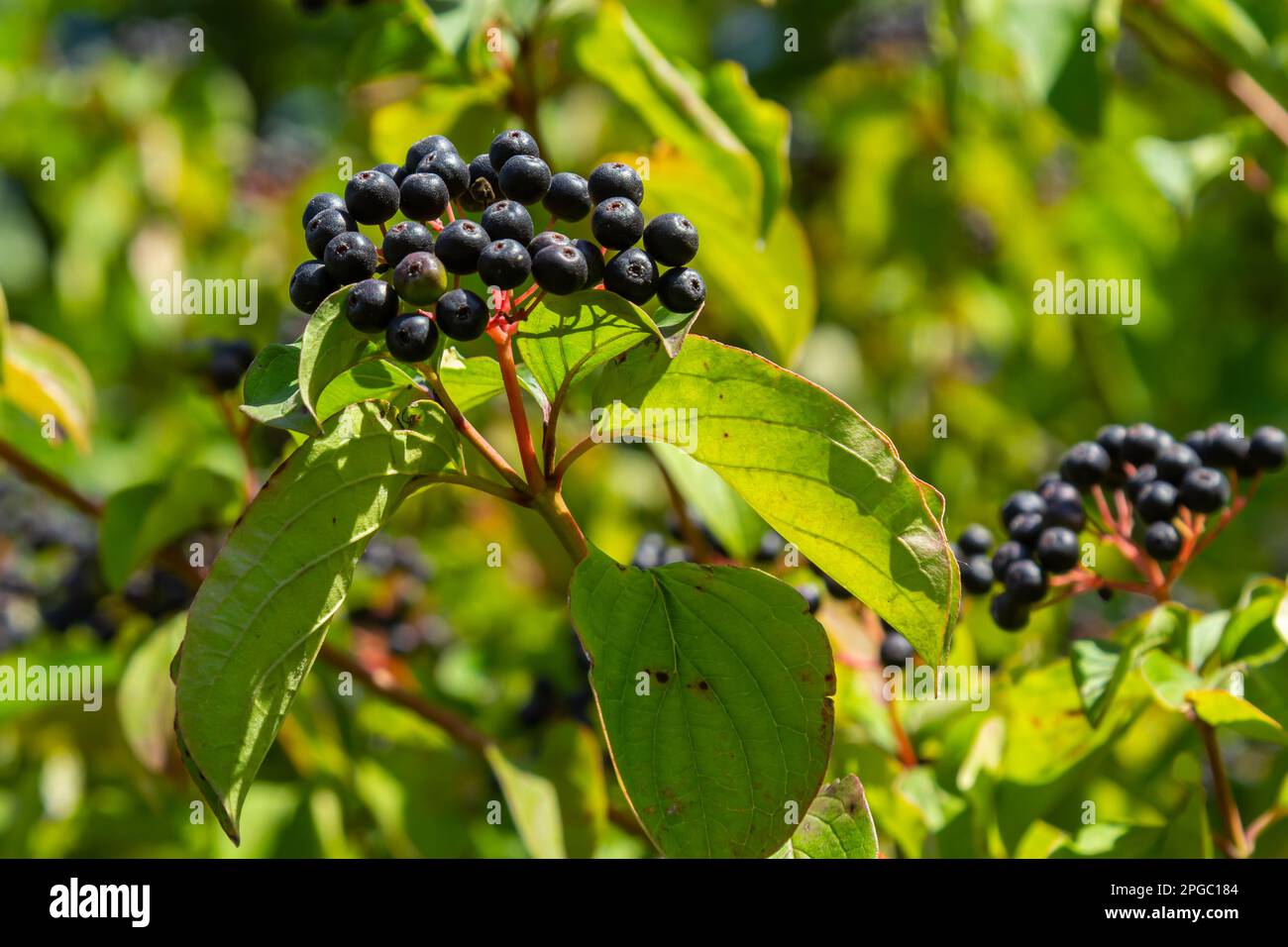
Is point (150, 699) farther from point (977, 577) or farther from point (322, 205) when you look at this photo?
point (977, 577)

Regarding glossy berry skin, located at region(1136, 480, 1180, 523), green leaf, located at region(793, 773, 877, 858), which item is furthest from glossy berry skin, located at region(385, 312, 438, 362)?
glossy berry skin, located at region(1136, 480, 1180, 523)

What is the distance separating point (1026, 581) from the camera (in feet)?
6.87

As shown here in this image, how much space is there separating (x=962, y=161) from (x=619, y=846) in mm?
2687

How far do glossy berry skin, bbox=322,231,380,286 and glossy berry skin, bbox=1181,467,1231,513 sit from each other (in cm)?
147

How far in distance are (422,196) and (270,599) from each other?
55 centimetres

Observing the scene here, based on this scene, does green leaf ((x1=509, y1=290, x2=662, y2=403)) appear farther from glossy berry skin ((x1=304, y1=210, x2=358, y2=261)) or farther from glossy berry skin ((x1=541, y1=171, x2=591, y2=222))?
glossy berry skin ((x1=304, y1=210, x2=358, y2=261))

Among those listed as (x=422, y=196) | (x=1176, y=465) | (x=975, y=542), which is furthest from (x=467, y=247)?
(x=1176, y=465)

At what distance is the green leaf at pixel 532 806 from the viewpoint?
227 centimetres

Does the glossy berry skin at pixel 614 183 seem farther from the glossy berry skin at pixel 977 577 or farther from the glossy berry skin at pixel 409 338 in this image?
the glossy berry skin at pixel 977 577

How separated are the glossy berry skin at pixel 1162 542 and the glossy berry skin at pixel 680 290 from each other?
1.07 meters

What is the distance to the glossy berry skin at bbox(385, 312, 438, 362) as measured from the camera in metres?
1.45

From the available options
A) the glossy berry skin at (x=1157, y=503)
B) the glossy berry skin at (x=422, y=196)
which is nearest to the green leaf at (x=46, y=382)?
the glossy berry skin at (x=422, y=196)
